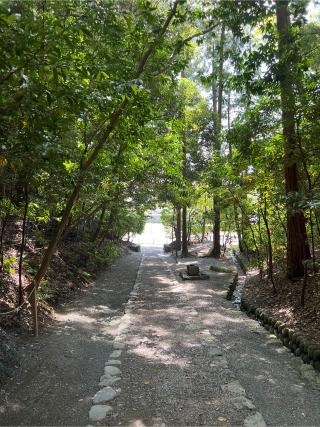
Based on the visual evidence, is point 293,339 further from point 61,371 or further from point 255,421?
point 61,371

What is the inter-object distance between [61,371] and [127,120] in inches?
161

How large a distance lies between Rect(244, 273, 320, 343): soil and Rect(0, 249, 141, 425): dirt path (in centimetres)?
322

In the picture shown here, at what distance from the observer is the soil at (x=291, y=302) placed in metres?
6.06

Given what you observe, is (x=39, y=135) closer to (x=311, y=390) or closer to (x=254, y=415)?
(x=254, y=415)

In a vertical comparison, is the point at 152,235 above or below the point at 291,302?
below

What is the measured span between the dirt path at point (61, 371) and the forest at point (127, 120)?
0.74m

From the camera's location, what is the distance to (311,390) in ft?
13.8

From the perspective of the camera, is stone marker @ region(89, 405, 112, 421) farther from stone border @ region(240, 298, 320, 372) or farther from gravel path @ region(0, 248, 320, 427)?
stone border @ region(240, 298, 320, 372)

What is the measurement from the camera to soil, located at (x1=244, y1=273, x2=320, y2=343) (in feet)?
19.9

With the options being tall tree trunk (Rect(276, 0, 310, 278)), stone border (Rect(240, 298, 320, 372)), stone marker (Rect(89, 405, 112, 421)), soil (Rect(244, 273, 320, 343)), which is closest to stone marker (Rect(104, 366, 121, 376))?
stone marker (Rect(89, 405, 112, 421))

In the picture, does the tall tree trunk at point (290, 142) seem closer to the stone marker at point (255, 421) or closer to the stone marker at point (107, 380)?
the stone marker at point (255, 421)

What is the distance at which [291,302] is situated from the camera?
292 inches

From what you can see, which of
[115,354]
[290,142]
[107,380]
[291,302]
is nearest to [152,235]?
[291,302]

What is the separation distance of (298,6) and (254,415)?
20.9ft
